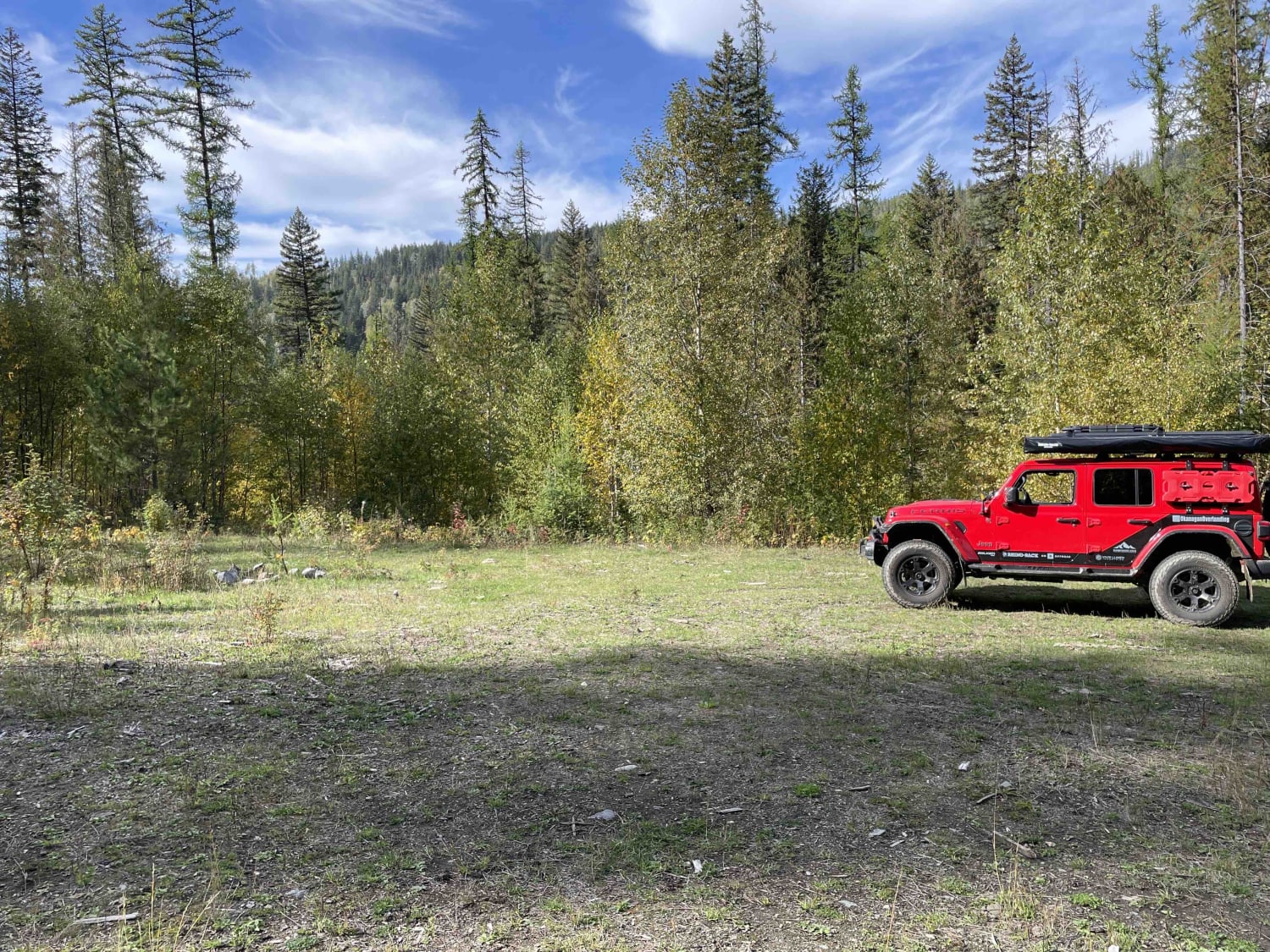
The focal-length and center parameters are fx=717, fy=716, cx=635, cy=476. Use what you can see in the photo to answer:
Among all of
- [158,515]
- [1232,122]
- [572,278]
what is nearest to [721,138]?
[1232,122]

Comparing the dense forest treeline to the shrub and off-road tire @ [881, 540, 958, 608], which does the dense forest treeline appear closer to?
the shrub

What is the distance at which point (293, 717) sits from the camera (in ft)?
19.3

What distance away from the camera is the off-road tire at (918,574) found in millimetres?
10203

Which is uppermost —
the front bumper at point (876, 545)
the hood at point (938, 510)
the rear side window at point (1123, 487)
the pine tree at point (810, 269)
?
the pine tree at point (810, 269)

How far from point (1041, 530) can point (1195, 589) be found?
1.86 metres

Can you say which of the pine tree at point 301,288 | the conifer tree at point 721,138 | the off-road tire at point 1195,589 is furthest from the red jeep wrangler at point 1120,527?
the pine tree at point 301,288

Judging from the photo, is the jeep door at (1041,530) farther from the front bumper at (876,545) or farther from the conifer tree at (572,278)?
the conifer tree at (572,278)

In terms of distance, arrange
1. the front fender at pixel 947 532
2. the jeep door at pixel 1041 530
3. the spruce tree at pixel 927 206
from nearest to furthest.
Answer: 1. the jeep door at pixel 1041 530
2. the front fender at pixel 947 532
3. the spruce tree at pixel 927 206

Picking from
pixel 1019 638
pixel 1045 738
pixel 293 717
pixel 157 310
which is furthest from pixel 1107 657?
pixel 157 310

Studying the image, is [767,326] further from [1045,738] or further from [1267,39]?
[1045,738]

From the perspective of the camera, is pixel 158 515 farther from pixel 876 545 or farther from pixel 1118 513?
pixel 1118 513

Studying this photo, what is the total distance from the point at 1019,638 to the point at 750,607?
3.49 m

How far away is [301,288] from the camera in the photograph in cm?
4419

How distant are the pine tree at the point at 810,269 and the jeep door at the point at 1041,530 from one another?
14.2m
